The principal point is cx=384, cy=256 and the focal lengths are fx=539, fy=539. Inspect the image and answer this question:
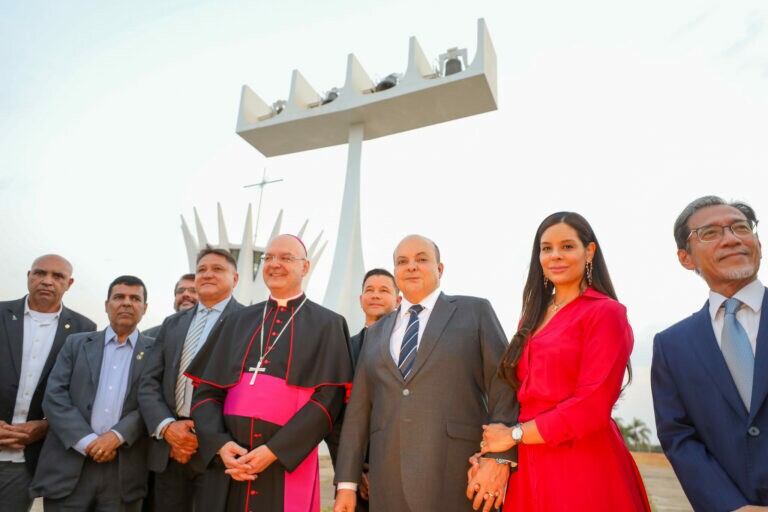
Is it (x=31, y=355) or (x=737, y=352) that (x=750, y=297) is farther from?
(x=31, y=355)

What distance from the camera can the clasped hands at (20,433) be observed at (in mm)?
3203

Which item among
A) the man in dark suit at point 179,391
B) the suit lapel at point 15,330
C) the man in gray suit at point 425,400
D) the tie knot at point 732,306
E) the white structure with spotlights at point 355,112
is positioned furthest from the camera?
the white structure with spotlights at point 355,112

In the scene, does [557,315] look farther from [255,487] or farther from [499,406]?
[255,487]

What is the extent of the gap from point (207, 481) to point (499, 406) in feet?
4.79

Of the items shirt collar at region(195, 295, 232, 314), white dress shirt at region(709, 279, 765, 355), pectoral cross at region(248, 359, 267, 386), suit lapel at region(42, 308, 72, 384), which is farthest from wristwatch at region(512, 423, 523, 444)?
suit lapel at region(42, 308, 72, 384)

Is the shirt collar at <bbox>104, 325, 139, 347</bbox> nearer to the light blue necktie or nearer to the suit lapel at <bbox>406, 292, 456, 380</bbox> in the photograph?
the suit lapel at <bbox>406, 292, 456, 380</bbox>

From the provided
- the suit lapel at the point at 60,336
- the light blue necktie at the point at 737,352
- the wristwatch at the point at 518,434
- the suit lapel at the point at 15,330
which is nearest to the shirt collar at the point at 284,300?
the wristwatch at the point at 518,434

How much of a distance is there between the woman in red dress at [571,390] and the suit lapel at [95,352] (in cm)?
250

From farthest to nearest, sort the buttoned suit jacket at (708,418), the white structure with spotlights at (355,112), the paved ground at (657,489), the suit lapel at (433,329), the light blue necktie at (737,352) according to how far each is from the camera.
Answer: the white structure with spotlights at (355,112) < the paved ground at (657,489) < the suit lapel at (433,329) < the light blue necktie at (737,352) < the buttoned suit jacket at (708,418)

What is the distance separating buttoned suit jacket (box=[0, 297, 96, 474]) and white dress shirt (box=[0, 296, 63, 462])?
21 mm

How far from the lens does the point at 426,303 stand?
98.1 inches

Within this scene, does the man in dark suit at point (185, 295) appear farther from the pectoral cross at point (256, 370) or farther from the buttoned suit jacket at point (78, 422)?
the pectoral cross at point (256, 370)

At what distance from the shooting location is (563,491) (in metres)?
1.89

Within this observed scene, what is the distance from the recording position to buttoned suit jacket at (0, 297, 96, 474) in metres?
3.34
